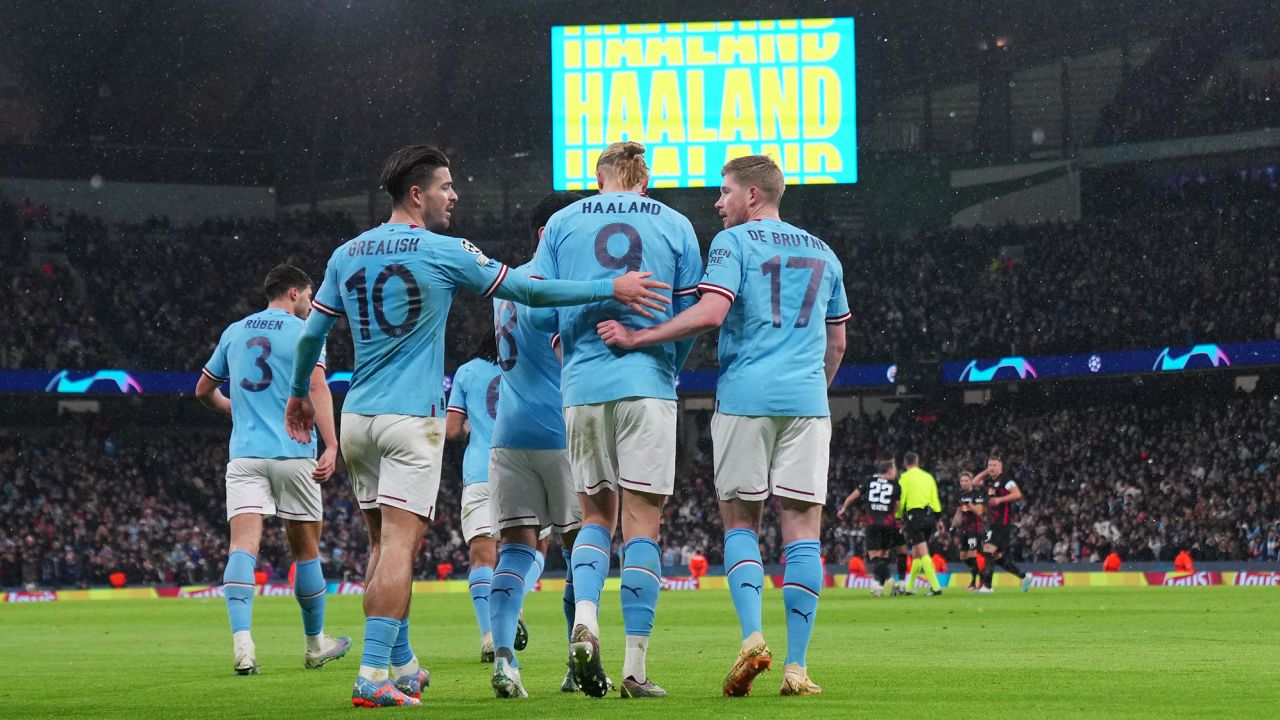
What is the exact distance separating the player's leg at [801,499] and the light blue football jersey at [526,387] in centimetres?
123

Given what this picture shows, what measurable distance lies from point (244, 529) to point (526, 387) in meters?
3.02

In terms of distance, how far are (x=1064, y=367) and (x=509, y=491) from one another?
32435 mm

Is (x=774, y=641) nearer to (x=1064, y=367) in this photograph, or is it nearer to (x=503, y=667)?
(x=503, y=667)

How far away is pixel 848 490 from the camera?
39.8 m

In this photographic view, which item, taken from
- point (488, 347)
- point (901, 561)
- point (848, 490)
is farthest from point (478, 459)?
point (848, 490)

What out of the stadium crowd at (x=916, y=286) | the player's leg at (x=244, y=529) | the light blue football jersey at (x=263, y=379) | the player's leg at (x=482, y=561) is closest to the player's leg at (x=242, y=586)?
the player's leg at (x=244, y=529)

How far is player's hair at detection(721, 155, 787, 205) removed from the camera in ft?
24.1

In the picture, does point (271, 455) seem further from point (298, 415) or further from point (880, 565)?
point (880, 565)

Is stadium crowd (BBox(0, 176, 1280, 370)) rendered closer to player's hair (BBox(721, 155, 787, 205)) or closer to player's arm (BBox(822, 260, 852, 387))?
player's arm (BBox(822, 260, 852, 387))

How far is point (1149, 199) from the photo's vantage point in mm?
42406

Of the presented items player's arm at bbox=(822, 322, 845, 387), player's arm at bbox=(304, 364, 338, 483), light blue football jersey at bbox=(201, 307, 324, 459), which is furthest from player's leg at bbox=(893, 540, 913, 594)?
player's arm at bbox=(822, 322, 845, 387)

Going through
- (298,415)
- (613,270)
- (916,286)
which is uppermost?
(916,286)

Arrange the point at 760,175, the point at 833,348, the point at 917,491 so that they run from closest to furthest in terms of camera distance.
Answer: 1. the point at 760,175
2. the point at 833,348
3. the point at 917,491

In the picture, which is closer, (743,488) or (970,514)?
(743,488)
